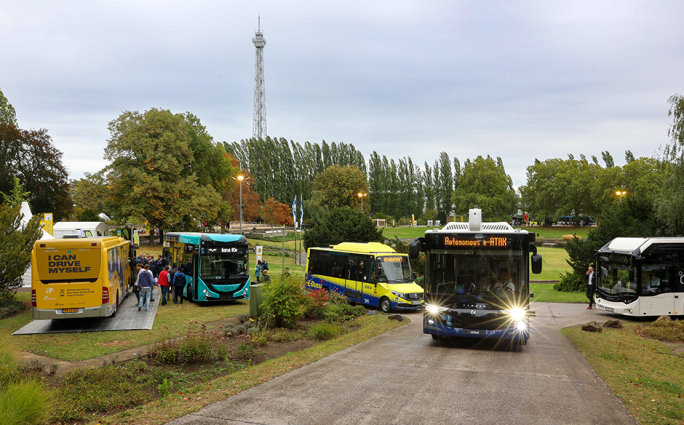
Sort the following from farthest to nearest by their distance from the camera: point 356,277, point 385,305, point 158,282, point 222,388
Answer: point 356,277 → point 158,282 → point 385,305 → point 222,388

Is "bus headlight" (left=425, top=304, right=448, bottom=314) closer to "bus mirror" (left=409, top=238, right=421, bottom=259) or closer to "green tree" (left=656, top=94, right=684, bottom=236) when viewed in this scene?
"bus mirror" (left=409, top=238, right=421, bottom=259)

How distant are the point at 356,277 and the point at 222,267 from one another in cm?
599

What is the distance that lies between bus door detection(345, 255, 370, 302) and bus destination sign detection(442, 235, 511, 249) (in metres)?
9.32

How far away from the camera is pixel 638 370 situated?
380 inches

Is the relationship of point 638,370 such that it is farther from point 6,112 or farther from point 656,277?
point 6,112

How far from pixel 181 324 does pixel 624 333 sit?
13.9 m

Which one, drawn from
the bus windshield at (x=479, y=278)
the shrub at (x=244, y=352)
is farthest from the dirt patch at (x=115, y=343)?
the bus windshield at (x=479, y=278)

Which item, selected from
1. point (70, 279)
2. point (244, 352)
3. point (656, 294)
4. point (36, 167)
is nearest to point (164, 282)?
point (70, 279)

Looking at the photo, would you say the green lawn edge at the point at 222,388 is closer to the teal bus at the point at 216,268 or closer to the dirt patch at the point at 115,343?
the dirt patch at the point at 115,343

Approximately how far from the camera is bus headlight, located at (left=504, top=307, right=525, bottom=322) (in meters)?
11.4

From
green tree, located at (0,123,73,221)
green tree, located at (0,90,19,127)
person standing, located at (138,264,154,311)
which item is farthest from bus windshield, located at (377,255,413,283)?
green tree, located at (0,90,19,127)

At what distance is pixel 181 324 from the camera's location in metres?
15.6

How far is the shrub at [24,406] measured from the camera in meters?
5.96

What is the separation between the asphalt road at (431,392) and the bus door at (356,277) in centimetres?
945
